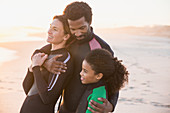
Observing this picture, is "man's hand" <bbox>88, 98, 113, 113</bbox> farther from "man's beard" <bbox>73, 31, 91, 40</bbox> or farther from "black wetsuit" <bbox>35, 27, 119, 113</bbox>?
"man's beard" <bbox>73, 31, 91, 40</bbox>

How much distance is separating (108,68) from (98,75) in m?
0.11

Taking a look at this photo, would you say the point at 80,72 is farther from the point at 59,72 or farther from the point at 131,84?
the point at 131,84

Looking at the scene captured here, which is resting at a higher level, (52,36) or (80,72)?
(52,36)

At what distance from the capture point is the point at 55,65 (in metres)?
2.54

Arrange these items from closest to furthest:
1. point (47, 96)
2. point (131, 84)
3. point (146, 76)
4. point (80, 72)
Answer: point (47, 96)
point (80, 72)
point (131, 84)
point (146, 76)

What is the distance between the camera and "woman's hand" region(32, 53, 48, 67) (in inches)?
101

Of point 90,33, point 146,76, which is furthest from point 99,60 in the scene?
point 146,76

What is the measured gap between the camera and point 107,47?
9.11 feet

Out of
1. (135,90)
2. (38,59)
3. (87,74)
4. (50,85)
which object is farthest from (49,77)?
(135,90)

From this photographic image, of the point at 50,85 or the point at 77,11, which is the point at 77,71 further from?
the point at 77,11

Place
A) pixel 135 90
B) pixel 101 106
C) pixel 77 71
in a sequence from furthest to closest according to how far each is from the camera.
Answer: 1. pixel 135 90
2. pixel 77 71
3. pixel 101 106

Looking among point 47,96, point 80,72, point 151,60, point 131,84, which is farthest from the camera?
point 151,60

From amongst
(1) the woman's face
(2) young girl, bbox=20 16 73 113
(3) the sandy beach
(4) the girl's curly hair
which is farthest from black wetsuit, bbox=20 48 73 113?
(3) the sandy beach

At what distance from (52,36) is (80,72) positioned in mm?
430
